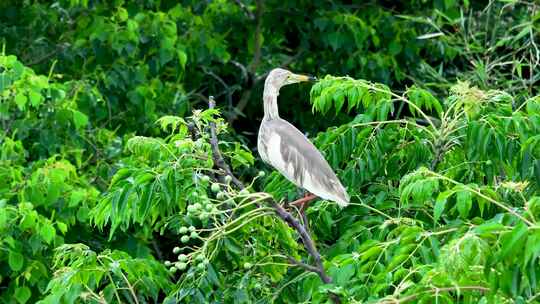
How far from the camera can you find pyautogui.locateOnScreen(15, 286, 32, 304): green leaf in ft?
22.5

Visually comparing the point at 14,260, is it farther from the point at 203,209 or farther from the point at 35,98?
the point at 203,209

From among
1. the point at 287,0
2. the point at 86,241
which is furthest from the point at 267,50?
the point at 86,241

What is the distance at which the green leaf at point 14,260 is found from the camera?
21.9 ft

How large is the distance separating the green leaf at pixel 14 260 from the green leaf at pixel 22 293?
0.21 meters

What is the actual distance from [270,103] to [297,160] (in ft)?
2.16

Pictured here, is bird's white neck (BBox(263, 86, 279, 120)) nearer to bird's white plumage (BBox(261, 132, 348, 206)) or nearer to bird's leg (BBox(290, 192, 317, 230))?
bird's white plumage (BBox(261, 132, 348, 206))

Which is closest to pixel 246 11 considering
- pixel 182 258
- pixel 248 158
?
Answer: pixel 248 158

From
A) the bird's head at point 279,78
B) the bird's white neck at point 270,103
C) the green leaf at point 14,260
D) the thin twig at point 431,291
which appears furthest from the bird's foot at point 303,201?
the green leaf at point 14,260

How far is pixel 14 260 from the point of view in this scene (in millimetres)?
6703

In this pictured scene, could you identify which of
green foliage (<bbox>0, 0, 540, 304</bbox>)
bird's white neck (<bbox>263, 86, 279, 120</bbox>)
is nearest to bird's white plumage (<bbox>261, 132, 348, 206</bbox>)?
green foliage (<bbox>0, 0, 540, 304</bbox>)

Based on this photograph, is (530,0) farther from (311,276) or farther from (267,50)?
(311,276)

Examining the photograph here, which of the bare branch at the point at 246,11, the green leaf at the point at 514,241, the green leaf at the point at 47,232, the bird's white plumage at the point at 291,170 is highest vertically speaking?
the green leaf at the point at 514,241

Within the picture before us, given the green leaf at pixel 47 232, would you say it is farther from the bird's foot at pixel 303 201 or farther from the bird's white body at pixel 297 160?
the bird's foot at pixel 303 201

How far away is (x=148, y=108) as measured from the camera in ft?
29.8
